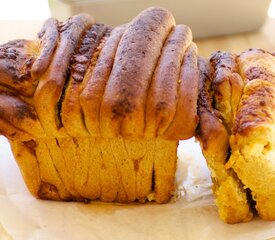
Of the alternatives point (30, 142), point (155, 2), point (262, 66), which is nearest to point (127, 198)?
point (30, 142)

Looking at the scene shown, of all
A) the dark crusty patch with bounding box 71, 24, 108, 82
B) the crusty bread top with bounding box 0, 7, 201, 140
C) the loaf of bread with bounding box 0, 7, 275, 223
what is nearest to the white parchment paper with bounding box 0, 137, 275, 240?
the loaf of bread with bounding box 0, 7, 275, 223

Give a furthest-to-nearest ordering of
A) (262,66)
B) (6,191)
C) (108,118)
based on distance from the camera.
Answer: (6,191), (262,66), (108,118)

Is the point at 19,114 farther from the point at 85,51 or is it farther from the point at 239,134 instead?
the point at 239,134

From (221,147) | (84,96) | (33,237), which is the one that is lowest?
(33,237)

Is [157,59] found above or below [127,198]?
above

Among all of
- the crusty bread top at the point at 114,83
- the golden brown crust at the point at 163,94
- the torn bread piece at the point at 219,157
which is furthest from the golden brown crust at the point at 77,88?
the torn bread piece at the point at 219,157

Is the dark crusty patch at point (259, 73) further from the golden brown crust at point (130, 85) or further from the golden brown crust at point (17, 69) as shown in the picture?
the golden brown crust at point (17, 69)

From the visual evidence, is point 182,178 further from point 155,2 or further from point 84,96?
point 155,2
